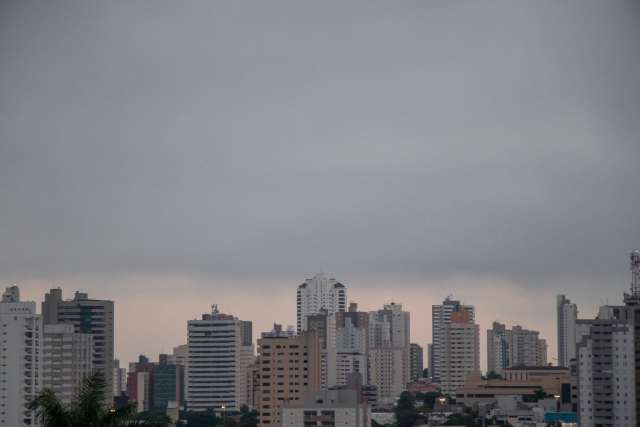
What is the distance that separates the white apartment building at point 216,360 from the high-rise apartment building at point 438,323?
21.4ft

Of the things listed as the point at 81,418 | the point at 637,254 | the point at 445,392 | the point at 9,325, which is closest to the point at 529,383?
the point at 445,392

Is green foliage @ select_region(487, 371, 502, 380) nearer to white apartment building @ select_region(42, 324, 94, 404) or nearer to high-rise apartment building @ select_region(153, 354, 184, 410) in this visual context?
high-rise apartment building @ select_region(153, 354, 184, 410)

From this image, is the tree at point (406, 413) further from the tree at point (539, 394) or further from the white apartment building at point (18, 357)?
the white apartment building at point (18, 357)

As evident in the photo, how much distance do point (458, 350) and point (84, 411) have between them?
34.1 meters

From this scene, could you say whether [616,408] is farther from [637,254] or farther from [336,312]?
[336,312]

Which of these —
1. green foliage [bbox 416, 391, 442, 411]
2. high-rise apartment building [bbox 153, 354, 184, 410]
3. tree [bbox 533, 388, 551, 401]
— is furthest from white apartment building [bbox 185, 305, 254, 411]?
tree [bbox 533, 388, 551, 401]

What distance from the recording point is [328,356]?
29234 millimetres

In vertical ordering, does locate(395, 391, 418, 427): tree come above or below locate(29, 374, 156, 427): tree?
below

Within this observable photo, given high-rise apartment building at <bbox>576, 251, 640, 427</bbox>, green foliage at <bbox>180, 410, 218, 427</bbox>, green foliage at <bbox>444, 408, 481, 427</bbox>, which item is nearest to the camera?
high-rise apartment building at <bbox>576, 251, 640, 427</bbox>

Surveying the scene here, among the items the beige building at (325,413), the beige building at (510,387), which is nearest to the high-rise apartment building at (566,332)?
the beige building at (510,387)

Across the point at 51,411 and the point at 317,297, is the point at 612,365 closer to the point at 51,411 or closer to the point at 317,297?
the point at 51,411

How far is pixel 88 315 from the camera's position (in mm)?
26516

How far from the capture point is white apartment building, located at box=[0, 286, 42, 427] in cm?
1453

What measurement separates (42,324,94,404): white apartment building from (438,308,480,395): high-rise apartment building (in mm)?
19900
